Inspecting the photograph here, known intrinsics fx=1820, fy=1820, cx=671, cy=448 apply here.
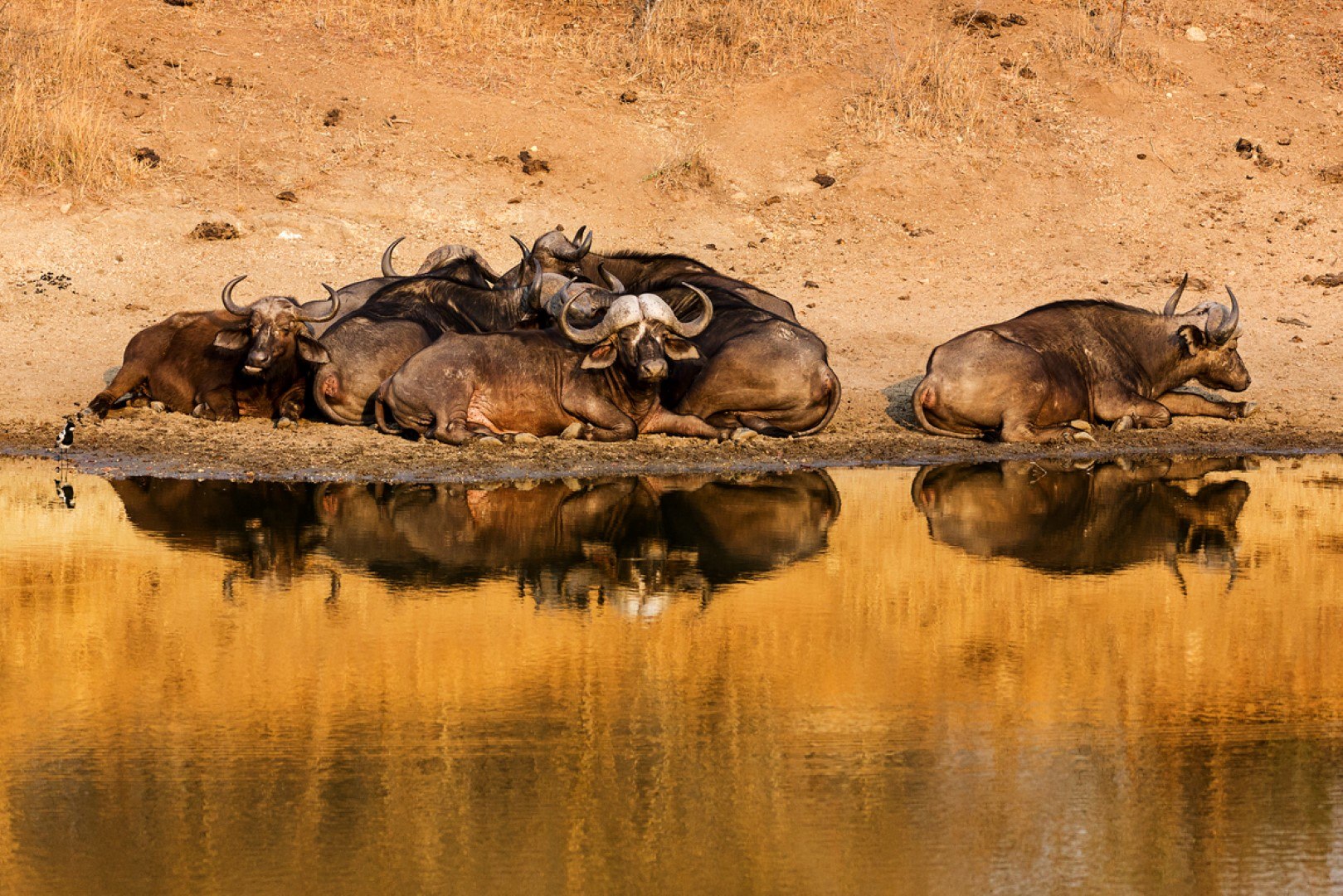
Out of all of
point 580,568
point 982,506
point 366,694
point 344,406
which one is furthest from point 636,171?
point 366,694

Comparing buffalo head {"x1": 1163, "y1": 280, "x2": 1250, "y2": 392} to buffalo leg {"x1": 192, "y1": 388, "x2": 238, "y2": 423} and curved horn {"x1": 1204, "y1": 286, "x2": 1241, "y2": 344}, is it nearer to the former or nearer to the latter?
curved horn {"x1": 1204, "y1": 286, "x2": 1241, "y2": 344}

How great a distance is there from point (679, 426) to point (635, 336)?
0.71 meters

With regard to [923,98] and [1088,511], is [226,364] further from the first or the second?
[923,98]

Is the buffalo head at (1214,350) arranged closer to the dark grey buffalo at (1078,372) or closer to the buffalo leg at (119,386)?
the dark grey buffalo at (1078,372)

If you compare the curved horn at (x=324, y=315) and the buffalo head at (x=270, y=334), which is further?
the curved horn at (x=324, y=315)

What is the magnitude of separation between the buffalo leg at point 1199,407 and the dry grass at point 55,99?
10.4 meters

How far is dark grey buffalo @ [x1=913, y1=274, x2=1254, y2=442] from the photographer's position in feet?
42.1

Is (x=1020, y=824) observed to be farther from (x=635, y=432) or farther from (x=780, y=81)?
(x=780, y=81)

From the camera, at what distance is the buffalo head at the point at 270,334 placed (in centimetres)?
1287

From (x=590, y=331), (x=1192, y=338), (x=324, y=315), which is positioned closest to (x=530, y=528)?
(x=590, y=331)

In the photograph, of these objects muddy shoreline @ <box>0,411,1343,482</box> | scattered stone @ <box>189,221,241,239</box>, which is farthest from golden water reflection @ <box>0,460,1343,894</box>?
scattered stone @ <box>189,221,241,239</box>

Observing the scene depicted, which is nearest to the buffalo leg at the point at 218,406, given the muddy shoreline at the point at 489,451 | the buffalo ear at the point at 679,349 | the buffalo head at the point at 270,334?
the muddy shoreline at the point at 489,451

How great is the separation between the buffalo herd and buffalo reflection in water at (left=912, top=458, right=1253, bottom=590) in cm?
95

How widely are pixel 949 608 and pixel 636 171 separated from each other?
1223 cm
